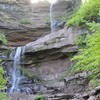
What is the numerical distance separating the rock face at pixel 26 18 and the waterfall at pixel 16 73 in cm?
355

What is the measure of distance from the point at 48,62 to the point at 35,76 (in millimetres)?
1419

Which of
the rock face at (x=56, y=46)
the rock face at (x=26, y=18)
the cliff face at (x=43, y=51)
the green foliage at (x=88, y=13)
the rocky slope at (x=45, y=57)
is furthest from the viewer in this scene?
the rock face at (x=26, y=18)

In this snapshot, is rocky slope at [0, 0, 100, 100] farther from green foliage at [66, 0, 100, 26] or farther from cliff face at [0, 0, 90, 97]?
green foliage at [66, 0, 100, 26]

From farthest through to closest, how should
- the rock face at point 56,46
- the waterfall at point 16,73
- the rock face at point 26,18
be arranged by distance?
the rock face at point 26,18, the rock face at point 56,46, the waterfall at point 16,73

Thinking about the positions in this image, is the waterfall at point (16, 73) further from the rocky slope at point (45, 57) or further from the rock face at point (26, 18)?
the rock face at point (26, 18)

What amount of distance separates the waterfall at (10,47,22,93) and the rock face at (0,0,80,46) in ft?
11.6

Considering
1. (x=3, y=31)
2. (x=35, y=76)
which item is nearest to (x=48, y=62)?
(x=35, y=76)

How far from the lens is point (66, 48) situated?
1288cm

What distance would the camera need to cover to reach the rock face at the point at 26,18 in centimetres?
1795

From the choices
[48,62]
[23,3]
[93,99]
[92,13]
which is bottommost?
[48,62]

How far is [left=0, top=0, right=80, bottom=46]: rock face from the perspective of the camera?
58.9ft

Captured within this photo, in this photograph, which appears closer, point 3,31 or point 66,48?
point 66,48

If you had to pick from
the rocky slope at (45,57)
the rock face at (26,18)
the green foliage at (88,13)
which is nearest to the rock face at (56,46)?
the rocky slope at (45,57)

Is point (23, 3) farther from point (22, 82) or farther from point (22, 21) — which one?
point (22, 82)
